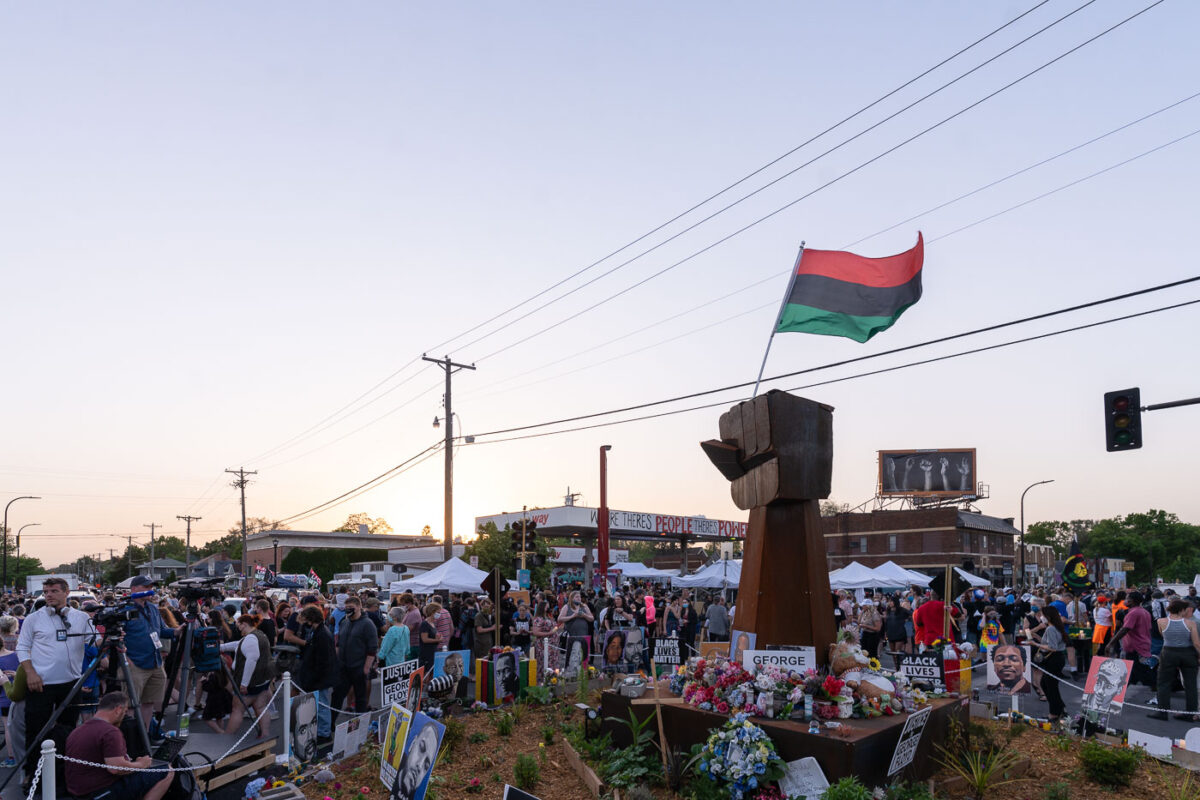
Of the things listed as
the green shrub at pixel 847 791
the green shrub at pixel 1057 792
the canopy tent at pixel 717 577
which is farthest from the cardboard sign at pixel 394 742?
the canopy tent at pixel 717 577

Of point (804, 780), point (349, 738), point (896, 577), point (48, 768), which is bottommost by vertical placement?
point (896, 577)

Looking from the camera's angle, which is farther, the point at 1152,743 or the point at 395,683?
the point at 395,683

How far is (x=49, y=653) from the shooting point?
916 cm

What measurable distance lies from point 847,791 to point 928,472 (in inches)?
2638

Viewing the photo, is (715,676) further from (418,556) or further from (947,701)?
(418,556)

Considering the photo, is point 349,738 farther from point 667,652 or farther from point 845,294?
point 845,294

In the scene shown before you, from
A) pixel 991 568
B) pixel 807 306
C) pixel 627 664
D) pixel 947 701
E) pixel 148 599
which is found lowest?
pixel 991 568

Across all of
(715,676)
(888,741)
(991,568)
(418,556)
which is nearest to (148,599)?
(715,676)

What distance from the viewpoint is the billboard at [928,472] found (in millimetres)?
68375

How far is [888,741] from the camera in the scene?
27.3ft

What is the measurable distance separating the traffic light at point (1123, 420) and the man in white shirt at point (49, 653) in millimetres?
15327

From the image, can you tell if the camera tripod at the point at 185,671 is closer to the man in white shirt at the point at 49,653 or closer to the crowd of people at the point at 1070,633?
the man in white shirt at the point at 49,653

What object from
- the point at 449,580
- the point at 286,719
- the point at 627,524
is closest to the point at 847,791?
the point at 286,719

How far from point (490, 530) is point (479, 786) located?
115 feet
